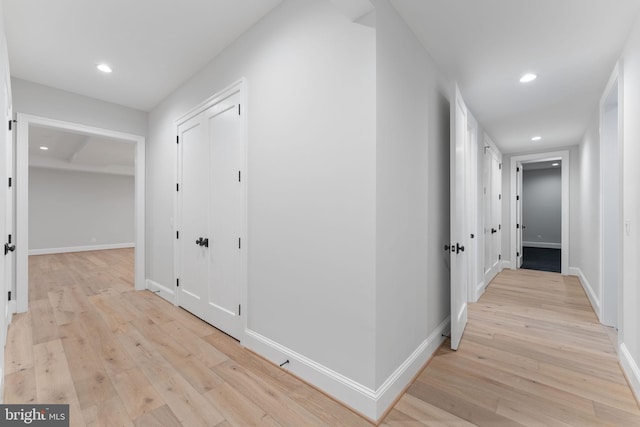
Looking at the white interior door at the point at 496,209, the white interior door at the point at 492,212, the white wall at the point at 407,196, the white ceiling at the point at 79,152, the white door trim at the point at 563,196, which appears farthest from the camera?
the white ceiling at the point at 79,152

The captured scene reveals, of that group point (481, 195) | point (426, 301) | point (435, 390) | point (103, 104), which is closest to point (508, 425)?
point (435, 390)

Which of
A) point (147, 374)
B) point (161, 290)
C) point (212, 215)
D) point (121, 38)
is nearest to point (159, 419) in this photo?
point (147, 374)

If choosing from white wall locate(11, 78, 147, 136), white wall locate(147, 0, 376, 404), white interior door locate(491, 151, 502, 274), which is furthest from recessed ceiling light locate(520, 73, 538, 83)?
white wall locate(11, 78, 147, 136)

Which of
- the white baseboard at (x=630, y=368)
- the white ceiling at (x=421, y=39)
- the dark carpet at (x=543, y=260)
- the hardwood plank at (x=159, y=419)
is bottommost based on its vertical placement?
the dark carpet at (x=543, y=260)

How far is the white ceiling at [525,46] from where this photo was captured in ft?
5.91

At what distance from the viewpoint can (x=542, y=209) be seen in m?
8.93

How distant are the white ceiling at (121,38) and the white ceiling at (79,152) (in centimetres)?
183

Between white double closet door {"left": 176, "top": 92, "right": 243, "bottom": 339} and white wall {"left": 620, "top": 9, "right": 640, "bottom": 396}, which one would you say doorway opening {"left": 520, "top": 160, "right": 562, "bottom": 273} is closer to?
white wall {"left": 620, "top": 9, "right": 640, "bottom": 396}

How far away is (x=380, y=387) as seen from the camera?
63.2 inches

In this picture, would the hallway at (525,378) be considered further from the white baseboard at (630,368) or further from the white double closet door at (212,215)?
the white double closet door at (212,215)

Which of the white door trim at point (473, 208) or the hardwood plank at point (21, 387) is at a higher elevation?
the white door trim at point (473, 208)

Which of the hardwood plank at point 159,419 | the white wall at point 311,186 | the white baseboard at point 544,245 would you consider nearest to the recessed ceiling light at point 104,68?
the white wall at point 311,186

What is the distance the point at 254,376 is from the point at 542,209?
10535mm

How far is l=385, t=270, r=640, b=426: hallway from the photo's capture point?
5.32ft
